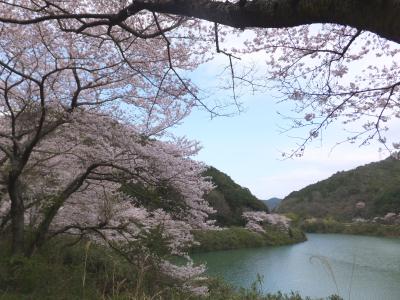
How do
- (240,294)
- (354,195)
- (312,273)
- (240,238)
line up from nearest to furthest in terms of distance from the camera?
(240,294), (312,273), (240,238), (354,195)

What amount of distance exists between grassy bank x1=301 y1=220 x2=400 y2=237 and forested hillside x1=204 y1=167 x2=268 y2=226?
34.7 ft

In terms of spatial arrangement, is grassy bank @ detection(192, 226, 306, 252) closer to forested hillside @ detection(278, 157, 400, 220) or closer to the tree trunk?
forested hillside @ detection(278, 157, 400, 220)

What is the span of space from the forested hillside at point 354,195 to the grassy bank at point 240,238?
12.5m

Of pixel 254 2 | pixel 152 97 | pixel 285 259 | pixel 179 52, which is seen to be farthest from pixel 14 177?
pixel 285 259

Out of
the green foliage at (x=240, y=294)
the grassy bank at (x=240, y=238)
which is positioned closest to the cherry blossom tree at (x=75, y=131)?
the green foliage at (x=240, y=294)

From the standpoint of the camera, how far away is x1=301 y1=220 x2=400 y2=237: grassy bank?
3909 centimetres

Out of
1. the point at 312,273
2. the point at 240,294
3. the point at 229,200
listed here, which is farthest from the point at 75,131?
the point at 229,200

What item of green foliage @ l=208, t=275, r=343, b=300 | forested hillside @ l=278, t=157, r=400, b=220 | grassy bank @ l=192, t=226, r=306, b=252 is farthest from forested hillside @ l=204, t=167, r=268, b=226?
green foliage @ l=208, t=275, r=343, b=300

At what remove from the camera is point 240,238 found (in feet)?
90.6

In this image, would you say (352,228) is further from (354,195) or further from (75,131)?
(75,131)

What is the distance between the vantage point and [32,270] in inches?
160

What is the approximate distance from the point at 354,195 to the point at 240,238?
27.4 m

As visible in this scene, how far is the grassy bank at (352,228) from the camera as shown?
39.1 meters

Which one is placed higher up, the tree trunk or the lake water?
the tree trunk
